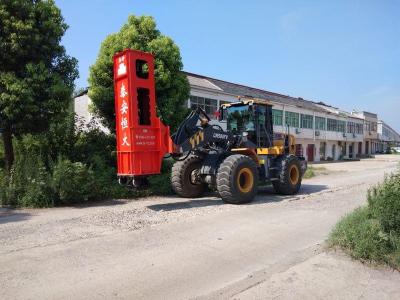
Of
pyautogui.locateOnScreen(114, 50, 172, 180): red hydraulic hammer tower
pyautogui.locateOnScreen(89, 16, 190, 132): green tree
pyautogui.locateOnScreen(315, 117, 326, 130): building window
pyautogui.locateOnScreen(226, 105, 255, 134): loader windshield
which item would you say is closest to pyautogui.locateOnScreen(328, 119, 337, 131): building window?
pyautogui.locateOnScreen(315, 117, 326, 130): building window

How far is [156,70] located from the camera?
1549cm

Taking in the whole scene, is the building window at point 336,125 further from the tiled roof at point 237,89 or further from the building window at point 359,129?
the tiled roof at point 237,89

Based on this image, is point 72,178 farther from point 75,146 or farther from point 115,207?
point 75,146

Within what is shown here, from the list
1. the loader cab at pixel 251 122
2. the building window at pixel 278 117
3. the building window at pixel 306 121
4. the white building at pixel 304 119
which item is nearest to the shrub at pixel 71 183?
the loader cab at pixel 251 122

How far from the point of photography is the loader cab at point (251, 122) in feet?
44.8

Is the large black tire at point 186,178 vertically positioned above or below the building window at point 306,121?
below

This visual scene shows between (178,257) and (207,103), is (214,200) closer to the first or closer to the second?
(178,257)

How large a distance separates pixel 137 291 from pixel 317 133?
4663 centimetres

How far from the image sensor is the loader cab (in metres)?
13.6

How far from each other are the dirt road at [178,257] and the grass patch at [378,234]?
20 centimetres

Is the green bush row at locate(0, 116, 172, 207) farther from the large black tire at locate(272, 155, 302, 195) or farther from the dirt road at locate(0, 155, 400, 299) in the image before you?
the large black tire at locate(272, 155, 302, 195)

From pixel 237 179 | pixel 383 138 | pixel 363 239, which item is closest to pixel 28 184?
pixel 237 179

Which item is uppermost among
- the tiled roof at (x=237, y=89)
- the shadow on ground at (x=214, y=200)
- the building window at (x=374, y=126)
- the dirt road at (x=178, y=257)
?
the tiled roof at (x=237, y=89)

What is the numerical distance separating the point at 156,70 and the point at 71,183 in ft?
19.1
